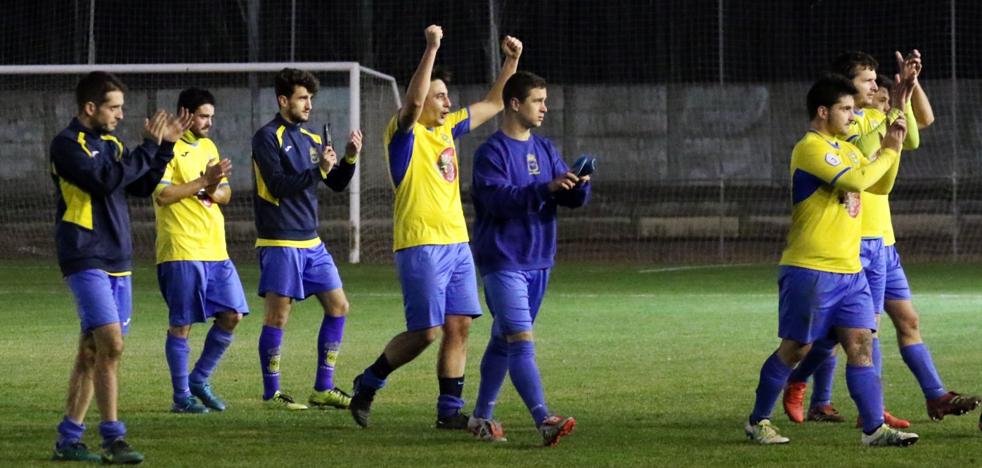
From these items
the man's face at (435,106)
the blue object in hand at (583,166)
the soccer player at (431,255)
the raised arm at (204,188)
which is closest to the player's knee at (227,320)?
the raised arm at (204,188)

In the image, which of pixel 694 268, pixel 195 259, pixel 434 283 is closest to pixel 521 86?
pixel 434 283

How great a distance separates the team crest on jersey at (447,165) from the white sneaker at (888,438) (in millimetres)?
2523

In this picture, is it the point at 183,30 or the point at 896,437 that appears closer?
the point at 896,437

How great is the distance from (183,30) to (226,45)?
121 centimetres

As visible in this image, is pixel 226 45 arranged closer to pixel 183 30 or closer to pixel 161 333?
pixel 183 30

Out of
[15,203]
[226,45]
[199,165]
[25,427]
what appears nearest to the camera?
[25,427]

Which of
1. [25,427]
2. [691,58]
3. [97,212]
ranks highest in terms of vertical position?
[691,58]

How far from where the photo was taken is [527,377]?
7.76 m

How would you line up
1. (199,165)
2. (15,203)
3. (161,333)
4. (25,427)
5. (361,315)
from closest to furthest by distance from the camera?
(25,427)
(199,165)
(161,333)
(361,315)
(15,203)

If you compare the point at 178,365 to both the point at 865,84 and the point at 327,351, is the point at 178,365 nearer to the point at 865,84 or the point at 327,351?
the point at 327,351

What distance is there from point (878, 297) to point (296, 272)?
3.32 metres

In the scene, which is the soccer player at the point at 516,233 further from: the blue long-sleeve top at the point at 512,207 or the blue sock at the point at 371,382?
the blue sock at the point at 371,382

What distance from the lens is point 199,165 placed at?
32.2 ft

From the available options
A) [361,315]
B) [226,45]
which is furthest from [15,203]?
[361,315]
